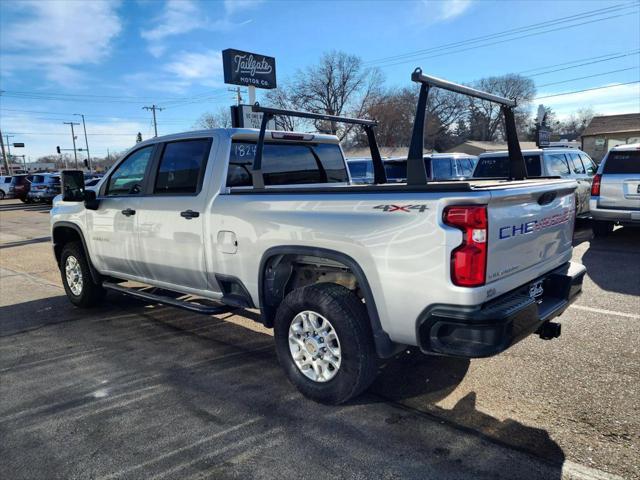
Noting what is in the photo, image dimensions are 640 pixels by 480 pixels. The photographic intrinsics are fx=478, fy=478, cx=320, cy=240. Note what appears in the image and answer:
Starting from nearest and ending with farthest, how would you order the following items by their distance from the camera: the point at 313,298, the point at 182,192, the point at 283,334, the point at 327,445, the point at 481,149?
the point at 327,445, the point at 313,298, the point at 283,334, the point at 182,192, the point at 481,149

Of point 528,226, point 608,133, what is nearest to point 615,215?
point 528,226

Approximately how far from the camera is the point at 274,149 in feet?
14.6

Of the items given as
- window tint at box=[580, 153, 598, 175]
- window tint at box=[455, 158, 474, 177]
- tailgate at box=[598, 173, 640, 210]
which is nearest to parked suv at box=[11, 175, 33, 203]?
window tint at box=[455, 158, 474, 177]

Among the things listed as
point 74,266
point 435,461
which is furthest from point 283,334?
point 74,266

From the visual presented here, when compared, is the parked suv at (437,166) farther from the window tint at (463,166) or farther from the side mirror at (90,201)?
the side mirror at (90,201)

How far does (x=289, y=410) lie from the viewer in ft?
10.9

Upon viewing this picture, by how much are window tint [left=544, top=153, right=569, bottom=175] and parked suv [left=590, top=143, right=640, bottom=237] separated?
5.82 feet

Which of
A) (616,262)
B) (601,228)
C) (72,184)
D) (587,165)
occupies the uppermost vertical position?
(72,184)

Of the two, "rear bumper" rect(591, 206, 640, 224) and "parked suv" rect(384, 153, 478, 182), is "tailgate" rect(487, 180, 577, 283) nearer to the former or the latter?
"rear bumper" rect(591, 206, 640, 224)

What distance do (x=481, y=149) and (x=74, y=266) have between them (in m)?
56.1

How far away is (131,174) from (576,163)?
10.9m

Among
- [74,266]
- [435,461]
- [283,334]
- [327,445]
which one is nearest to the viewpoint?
[435,461]

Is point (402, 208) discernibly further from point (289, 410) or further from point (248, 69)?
point (248, 69)

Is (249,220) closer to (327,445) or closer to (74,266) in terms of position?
(327,445)
